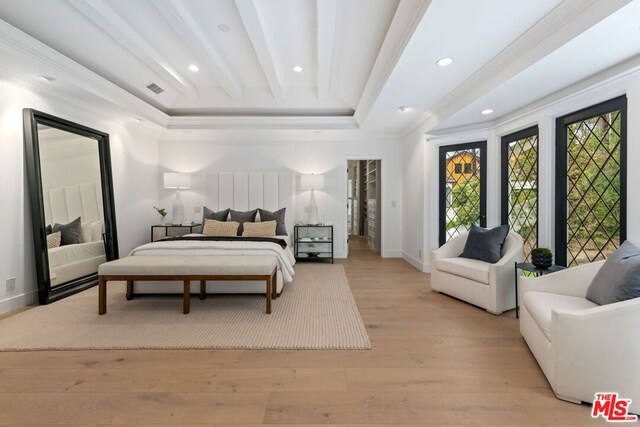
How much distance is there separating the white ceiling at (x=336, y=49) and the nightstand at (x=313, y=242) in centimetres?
230

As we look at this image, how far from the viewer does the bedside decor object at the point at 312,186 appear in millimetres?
5426

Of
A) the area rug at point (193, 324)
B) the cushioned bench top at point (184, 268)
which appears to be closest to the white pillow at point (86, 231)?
the area rug at point (193, 324)

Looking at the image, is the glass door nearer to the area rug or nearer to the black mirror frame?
the area rug

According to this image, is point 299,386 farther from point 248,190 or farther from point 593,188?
point 248,190

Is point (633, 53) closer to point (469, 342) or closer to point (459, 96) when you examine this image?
point (459, 96)

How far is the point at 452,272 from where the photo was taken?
11.1 ft

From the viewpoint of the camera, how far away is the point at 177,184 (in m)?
5.28

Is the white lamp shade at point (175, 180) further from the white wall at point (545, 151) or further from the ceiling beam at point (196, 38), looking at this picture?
the white wall at point (545, 151)

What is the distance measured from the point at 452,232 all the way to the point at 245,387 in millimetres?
3964

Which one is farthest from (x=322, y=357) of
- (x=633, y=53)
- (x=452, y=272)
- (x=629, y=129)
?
(x=633, y=53)

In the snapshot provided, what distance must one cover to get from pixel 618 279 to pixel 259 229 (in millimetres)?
4166

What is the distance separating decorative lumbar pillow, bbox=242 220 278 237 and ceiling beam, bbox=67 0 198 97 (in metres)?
2.36

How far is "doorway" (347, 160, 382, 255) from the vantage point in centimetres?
644

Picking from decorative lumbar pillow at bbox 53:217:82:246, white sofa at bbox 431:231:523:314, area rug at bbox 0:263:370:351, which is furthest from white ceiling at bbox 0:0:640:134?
area rug at bbox 0:263:370:351
